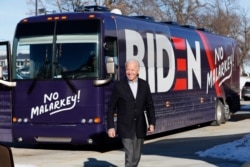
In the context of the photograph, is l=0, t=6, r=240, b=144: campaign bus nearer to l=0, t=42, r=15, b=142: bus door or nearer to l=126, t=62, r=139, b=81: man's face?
l=0, t=42, r=15, b=142: bus door

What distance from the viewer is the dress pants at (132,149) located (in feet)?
25.8

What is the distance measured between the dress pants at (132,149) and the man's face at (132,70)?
84cm

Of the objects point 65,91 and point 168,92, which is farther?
point 168,92

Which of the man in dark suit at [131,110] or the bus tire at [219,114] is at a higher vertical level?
the man in dark suit at [131,110]

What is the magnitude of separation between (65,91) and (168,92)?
3.60 metres

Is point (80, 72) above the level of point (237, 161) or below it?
above

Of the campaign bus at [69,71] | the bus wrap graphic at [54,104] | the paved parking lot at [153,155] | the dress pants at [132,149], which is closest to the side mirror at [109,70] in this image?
the campaign bus at [69,71]

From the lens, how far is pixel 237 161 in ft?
33.9

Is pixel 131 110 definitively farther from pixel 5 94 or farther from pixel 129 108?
pixel 5 94

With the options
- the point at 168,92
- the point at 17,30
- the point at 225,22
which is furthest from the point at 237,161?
the point at 225,22

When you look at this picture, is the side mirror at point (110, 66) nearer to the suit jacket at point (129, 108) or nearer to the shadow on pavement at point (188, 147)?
the shadow on pavement at point (188, 147)

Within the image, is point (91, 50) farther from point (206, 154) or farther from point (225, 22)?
point (225, 22)

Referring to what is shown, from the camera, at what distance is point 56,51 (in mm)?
12445

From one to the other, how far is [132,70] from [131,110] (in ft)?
1.82
